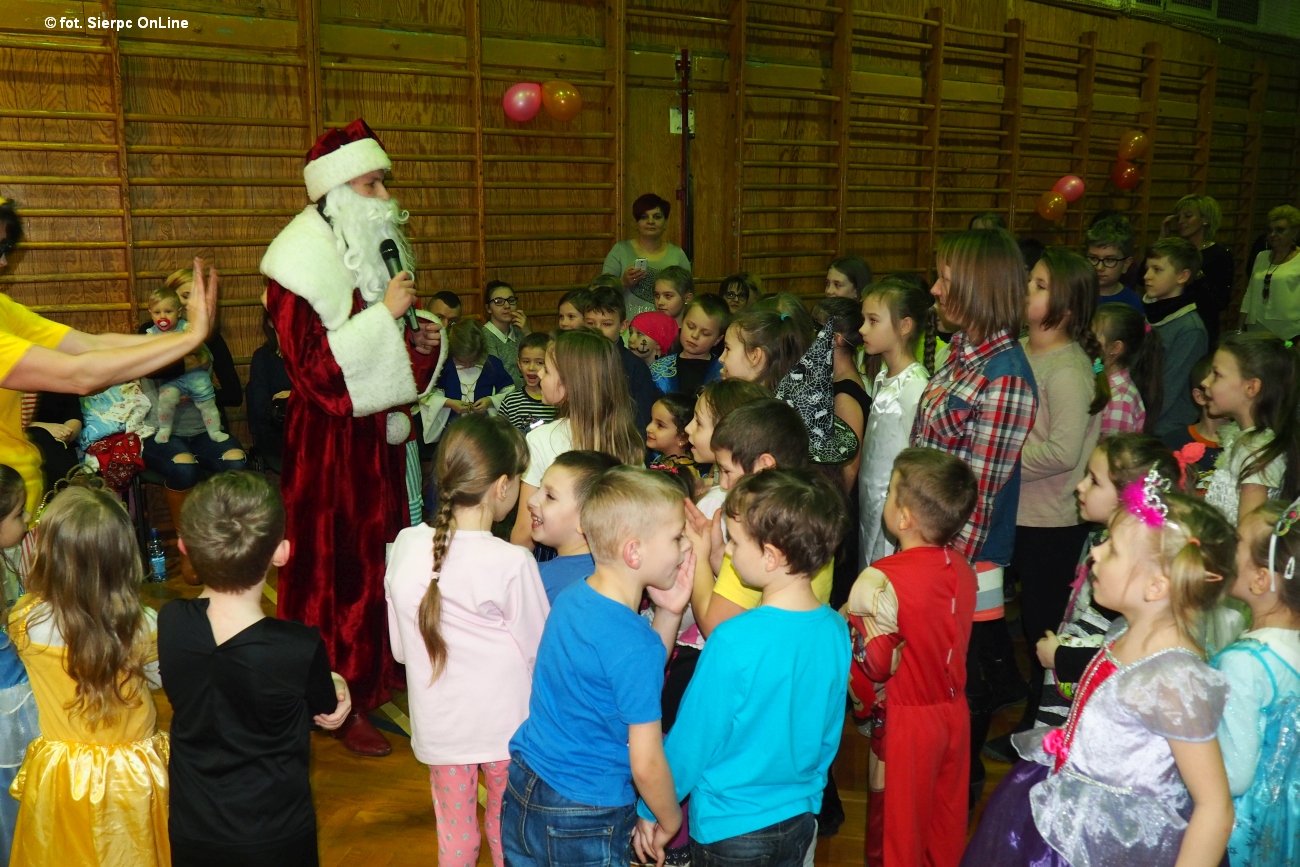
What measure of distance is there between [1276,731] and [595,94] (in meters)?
5.62

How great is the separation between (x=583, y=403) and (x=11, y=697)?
145 centimetres

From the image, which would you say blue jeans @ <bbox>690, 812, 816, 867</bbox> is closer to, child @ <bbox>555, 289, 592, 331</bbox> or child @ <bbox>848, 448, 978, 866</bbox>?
child @ <bbox>848, 448, 978, 866</bbox>

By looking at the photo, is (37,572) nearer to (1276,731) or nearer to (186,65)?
(1276,731)

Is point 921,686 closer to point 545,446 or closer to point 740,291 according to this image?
point 545,446

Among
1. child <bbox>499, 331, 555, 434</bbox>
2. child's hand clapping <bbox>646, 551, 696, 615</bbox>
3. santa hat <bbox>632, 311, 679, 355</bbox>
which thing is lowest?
child's hand clapping <bbox>646, 551, 696, 615</bbox>

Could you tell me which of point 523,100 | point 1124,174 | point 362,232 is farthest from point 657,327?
point 1124,174

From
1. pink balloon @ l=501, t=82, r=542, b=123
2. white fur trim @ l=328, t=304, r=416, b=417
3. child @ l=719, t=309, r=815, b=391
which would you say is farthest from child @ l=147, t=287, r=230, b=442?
child @ l=719, t=309, r=815, b=391

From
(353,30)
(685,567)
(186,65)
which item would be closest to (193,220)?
(186,65)

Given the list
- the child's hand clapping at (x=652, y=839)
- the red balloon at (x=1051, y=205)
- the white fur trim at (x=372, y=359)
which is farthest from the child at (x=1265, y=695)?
the red balloon at (x=1051, y=205)

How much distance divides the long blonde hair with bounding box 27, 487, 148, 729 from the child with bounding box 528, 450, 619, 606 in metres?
0.79

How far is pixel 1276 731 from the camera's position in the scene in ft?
6.36

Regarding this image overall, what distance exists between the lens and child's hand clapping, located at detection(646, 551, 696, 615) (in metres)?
2.00

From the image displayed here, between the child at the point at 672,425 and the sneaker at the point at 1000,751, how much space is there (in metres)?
1.26

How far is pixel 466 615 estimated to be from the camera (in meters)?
2.03
